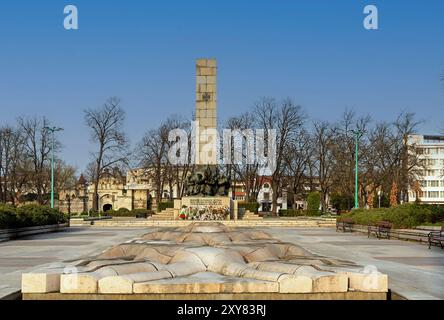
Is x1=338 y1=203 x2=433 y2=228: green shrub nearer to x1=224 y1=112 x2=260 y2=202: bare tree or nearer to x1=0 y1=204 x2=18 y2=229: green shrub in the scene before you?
x1=0 y1=204 x2=18 y2=229: green shrub

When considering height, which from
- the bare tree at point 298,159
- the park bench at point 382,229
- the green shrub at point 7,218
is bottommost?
the park bench at point 382,229

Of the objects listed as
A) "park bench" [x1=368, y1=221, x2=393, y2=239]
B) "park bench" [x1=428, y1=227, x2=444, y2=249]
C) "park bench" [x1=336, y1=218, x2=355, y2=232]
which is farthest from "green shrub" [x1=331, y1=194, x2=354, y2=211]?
"park bench" [x1=428, y1=227, x2=444, y2=249]

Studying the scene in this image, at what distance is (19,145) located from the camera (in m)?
66.2

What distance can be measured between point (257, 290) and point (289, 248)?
3.68 meters

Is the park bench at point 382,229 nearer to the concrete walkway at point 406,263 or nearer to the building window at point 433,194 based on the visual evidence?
the concrete walkway at point 406,263

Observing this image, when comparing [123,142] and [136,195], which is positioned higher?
[123,142]

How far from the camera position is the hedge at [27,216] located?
91.0ft

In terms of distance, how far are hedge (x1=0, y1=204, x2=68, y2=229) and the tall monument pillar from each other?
14.4 metres

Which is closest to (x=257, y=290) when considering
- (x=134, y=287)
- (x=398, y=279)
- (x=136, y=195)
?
(x=134, y=287)

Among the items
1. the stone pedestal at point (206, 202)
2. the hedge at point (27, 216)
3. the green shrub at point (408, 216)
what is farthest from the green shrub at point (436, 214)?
the stone pedestal at point (206, 202)

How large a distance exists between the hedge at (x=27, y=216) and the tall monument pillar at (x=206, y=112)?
14414 millimetres

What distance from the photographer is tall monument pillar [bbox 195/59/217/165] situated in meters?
48.6

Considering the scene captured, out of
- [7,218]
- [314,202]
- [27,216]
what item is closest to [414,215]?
[7,218]
